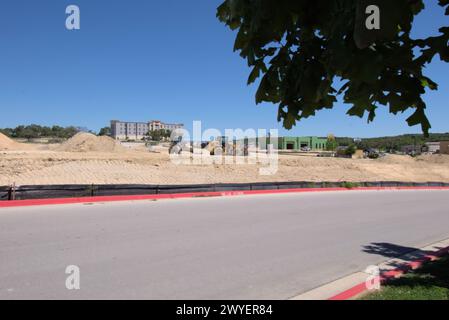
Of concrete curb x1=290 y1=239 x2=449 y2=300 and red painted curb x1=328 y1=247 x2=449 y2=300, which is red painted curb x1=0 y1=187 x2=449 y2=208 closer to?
concrete curb x1=290 y1=239 x2=449 y2=300

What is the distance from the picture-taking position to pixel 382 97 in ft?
7.25

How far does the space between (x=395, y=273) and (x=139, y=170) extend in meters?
20.4

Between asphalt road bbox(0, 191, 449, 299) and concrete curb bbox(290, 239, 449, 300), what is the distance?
0.90 ft

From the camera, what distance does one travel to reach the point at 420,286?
546 centimetres

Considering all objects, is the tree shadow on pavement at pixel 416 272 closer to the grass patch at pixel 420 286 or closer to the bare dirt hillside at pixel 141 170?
the grass patch at pixel 420 286

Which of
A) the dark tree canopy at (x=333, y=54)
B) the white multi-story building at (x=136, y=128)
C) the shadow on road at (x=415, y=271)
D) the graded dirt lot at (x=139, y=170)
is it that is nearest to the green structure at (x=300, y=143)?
the white multi-story building at (x=136, y=128)

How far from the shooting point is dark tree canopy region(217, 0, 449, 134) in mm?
1812

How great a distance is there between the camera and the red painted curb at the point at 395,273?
5223 mm

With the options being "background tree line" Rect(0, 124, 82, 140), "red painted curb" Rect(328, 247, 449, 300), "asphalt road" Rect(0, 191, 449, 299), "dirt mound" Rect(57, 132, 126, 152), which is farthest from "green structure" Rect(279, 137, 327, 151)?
"red painted curb" Rect(328, 247, 449, 300)

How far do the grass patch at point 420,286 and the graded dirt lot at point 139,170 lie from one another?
17.5 m

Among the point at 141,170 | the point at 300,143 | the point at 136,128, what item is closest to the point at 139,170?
the point at 141,170
